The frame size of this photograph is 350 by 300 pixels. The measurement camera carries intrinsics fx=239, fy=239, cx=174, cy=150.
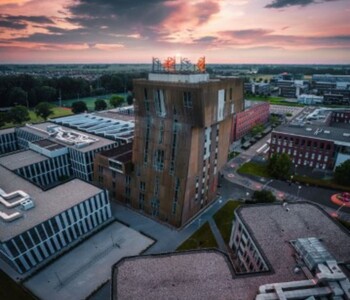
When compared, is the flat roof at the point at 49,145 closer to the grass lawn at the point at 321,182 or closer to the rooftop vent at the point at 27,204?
the rooftop vent at the point at 27,204

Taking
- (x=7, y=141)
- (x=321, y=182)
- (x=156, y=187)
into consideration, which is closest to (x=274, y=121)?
(x=321, y=182)

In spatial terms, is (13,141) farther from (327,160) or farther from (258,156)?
(327,160)

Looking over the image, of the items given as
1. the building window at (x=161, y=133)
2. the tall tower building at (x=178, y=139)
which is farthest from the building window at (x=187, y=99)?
the building window at (x=161, y=133)

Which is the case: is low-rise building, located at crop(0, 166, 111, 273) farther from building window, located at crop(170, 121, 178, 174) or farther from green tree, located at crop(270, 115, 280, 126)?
green tree, located at crop(270, 115, 280, 126)

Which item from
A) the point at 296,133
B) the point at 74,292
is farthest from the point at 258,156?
the point at 74,292

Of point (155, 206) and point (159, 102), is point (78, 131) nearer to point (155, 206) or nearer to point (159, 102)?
point (155, 206)
